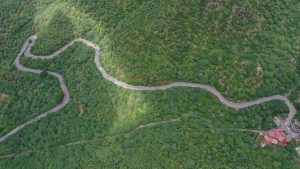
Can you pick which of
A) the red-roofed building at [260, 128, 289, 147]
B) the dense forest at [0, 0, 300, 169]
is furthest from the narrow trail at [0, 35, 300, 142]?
the red-roofed building at [260, 128, 289, 147]

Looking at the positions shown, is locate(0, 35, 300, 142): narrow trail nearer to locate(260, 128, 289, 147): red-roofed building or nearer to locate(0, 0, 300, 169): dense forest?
locate(0, 0, 300, 169): dense forest

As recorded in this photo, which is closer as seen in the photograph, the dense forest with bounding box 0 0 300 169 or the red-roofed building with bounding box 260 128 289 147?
the red-roofed building with bounding box 260 128 289 147

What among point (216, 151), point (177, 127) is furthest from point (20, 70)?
point (216, 151)

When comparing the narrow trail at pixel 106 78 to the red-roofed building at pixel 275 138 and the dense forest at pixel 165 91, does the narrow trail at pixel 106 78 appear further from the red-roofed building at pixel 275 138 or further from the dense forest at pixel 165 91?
the red-roofed building at pixel 275 138

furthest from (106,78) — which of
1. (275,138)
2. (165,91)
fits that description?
(275,138)

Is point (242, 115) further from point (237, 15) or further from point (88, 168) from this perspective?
point (88, 168)

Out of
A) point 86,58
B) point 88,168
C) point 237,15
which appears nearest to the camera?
point 88,168

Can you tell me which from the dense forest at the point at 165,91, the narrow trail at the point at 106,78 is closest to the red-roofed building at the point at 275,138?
the dense forest at the point at 165,91

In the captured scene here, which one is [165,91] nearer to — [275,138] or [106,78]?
[106,78]
